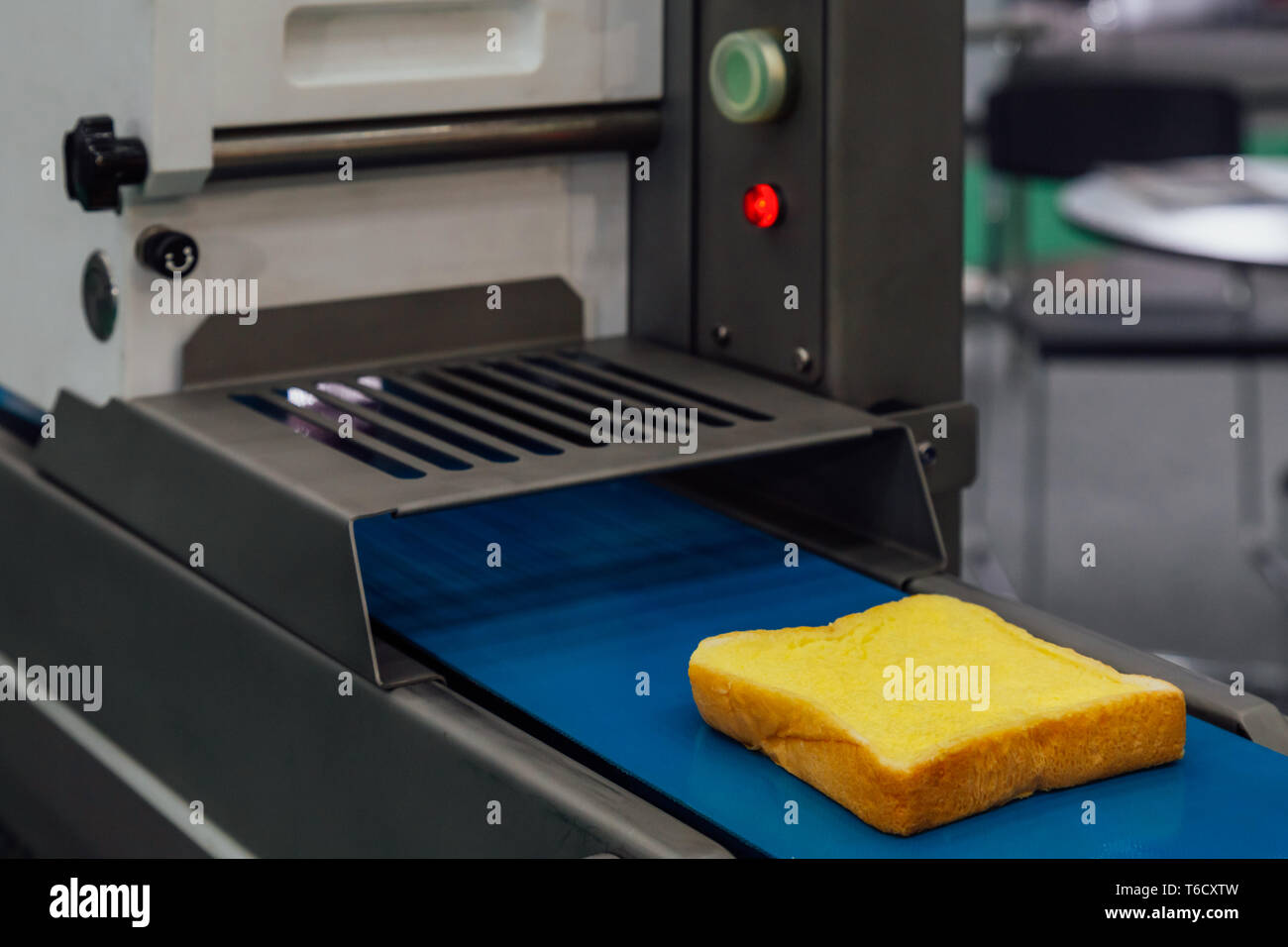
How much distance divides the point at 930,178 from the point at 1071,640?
0.42 metres

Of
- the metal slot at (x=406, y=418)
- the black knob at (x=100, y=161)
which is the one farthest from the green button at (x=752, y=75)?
the black knob at (x=100, y=161)

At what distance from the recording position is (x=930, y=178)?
135 cm

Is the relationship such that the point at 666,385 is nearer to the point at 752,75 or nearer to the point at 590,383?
the point at 590,383

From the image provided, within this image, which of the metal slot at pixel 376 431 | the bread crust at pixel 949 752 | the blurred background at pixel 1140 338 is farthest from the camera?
the blurred background at pixel 1140 338

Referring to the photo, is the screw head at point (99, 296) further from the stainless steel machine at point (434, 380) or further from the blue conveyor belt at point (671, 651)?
the blue conveyor belt at point (671, 651)

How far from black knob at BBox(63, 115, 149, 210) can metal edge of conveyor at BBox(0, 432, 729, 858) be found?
0.23m

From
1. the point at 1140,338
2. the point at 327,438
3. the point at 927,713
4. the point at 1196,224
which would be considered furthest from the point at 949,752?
the point at 1140,338

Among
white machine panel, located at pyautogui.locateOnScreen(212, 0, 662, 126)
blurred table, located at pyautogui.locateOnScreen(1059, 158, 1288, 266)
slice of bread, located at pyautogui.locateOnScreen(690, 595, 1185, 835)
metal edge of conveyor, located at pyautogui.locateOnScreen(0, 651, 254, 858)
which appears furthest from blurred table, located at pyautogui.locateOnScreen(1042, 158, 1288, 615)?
metal edge of conveyor, located at pyautogui.locateOnScreen(0, 651, 254, 858)

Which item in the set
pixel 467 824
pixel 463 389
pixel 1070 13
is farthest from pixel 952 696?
pixel 1070 13

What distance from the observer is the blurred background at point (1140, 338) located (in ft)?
7.41

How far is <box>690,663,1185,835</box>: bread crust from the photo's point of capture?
2.80ft

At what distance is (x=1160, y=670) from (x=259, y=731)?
1.85ft

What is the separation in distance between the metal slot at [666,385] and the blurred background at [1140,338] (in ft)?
2.43
